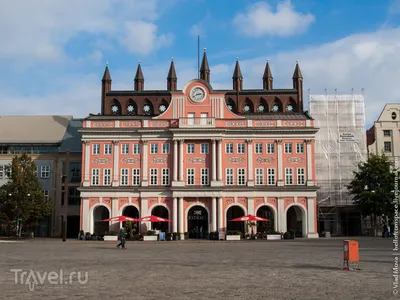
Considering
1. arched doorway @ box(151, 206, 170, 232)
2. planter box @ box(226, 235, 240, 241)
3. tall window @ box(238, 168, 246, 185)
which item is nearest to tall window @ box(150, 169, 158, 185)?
arched doorway @ box(151, 206, 170, 232)

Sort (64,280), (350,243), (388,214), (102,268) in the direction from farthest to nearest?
(388,214) < (102,268) < (350,243) < (64,280)

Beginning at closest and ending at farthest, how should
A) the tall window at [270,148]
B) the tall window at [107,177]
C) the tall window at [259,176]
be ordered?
1. the tall window at [259,176]
2. the tall window at [107,177]
3. the tall window at [270,148]

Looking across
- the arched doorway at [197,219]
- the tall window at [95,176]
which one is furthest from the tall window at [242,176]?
the tall window at [95,176]

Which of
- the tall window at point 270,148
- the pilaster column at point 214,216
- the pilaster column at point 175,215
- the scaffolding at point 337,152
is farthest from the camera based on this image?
the scaffolding at point 337,152

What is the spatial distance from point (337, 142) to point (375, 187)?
966cm

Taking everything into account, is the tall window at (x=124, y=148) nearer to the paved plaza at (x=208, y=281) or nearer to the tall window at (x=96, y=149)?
the tall window at (x=96, y=149)

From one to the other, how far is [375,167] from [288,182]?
10.8 metres

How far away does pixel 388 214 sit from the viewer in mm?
63094

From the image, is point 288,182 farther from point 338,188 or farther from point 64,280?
point 64,280

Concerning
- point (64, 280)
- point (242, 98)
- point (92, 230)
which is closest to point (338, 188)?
point (242, 98)

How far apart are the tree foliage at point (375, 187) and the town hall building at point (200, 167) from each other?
215 inches

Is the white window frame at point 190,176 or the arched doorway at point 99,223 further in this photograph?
the arched doorway at point 99,223

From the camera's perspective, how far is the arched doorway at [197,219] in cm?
6531

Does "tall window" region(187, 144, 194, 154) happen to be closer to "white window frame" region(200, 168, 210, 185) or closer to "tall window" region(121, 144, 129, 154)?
"white window frame" region(200, 168, 210, 185)
